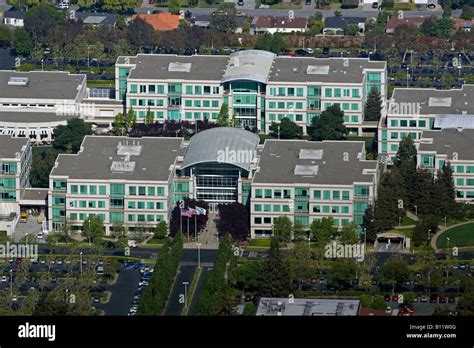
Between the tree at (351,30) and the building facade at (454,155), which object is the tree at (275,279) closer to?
the building facade at (454,155)

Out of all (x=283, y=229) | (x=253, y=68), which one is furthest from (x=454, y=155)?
(x=253, y=68)

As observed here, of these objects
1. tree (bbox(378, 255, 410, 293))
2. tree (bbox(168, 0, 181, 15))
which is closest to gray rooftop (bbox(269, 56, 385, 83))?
tree (bbox(168, 0, 181, 15))

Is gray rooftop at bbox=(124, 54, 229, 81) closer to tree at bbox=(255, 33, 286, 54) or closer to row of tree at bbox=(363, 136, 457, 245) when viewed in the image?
tree at bbox=(255, 33, 286, 54)

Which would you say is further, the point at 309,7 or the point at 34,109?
the point at 309,7

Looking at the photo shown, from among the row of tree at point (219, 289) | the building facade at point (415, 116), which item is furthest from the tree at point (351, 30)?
the row of tree at point (219, 289)
